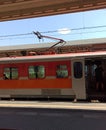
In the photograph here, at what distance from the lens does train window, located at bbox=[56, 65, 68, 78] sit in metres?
20.0

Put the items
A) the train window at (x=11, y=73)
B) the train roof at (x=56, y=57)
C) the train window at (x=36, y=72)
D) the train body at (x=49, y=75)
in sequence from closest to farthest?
the train roof at (x=56, y=57), the train body at (x=49, y=75), the train window at (x=36, y=72), the train window at (x=11, y=73)

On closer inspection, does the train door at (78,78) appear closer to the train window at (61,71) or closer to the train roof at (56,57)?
the train roof at (56,57)

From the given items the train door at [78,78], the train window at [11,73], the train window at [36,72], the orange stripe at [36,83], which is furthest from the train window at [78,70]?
the train window at [11,73]

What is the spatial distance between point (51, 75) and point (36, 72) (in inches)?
43.1

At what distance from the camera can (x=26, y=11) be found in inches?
701

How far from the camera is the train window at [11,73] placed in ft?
70.3

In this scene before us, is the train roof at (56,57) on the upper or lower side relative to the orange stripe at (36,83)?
upper

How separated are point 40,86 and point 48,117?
7.77 meters

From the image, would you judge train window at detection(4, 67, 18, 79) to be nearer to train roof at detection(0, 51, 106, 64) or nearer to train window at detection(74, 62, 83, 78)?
train roof at detection(0, 51, 106, 64)

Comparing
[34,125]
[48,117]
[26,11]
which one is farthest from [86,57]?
[34,125]

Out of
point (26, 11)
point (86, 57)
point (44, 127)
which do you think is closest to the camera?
point (44, 127)

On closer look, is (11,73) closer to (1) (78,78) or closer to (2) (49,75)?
(2) (49,75)

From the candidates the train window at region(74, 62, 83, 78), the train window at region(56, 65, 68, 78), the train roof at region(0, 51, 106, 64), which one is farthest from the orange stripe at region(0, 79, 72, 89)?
the train roof at region(0, 51, 106, 64)

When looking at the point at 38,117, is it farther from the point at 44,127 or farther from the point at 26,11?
the point at 26,11
